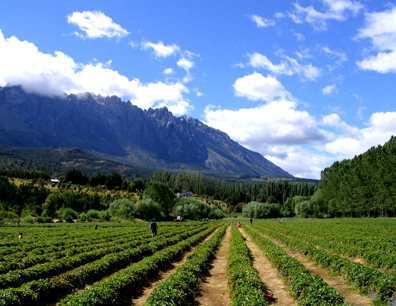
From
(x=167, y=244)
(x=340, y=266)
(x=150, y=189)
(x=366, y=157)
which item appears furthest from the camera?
(x=150, y=189)

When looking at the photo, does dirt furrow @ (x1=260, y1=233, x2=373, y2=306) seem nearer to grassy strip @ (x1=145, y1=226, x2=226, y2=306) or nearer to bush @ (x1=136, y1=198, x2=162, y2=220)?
grassy strip @ (x1=145, y1=226, x2=226, y2=306)

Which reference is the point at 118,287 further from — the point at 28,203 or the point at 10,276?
the point at 28,203

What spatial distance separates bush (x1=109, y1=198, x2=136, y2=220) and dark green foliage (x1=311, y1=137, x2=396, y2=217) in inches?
2395

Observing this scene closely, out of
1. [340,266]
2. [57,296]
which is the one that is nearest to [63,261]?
[57,296]

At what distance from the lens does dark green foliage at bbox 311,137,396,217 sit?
359 feet

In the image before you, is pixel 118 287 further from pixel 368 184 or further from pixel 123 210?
pixel 123 210

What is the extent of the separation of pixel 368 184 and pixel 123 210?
6695 centimetres

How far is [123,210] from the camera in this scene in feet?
461

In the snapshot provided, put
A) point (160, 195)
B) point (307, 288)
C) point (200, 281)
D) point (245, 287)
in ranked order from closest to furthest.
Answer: point (307, 288)
point (245, 287)
point (200, 281)
point (160, 195)

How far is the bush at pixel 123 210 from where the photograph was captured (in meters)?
140

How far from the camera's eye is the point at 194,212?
605 feet

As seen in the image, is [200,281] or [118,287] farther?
[200,281]

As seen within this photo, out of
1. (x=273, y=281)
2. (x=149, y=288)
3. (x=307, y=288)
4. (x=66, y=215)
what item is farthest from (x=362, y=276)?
(x=66, y=215)

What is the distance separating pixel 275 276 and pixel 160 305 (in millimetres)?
13277
